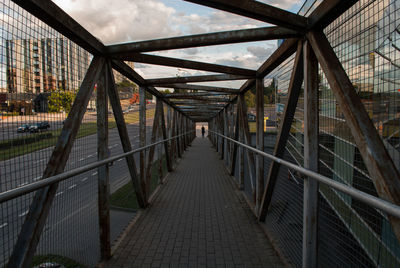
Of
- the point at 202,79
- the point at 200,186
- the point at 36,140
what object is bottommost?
the point at 200,186

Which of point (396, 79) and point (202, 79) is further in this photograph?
point (202, 79)

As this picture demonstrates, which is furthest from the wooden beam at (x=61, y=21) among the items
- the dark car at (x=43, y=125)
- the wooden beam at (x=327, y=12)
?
the wooden beam at (x=327, y=12)

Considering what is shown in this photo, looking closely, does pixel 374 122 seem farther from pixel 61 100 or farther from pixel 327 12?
pixel 61 100

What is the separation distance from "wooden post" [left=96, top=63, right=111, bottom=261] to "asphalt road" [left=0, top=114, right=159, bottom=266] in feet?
0.25

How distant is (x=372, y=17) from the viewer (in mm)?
2508

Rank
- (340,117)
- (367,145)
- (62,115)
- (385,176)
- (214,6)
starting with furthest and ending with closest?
(340,117)
(62,115)
(214,6)
(367,145)
(385,176)

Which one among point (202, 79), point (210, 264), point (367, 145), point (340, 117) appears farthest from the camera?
point (202, 79)

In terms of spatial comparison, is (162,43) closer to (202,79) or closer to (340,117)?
(202,79)

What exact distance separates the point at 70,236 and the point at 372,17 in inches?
139

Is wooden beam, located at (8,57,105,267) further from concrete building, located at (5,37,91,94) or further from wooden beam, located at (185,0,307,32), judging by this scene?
wooden beam, located at (185,0,307,32)

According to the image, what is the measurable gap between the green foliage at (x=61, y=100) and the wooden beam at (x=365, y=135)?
2431 millimetres

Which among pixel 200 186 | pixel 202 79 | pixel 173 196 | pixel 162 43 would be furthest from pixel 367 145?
pixel 200 186

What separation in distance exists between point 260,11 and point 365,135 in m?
1.31

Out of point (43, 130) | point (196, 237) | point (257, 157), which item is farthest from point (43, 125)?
point (257, 157)
